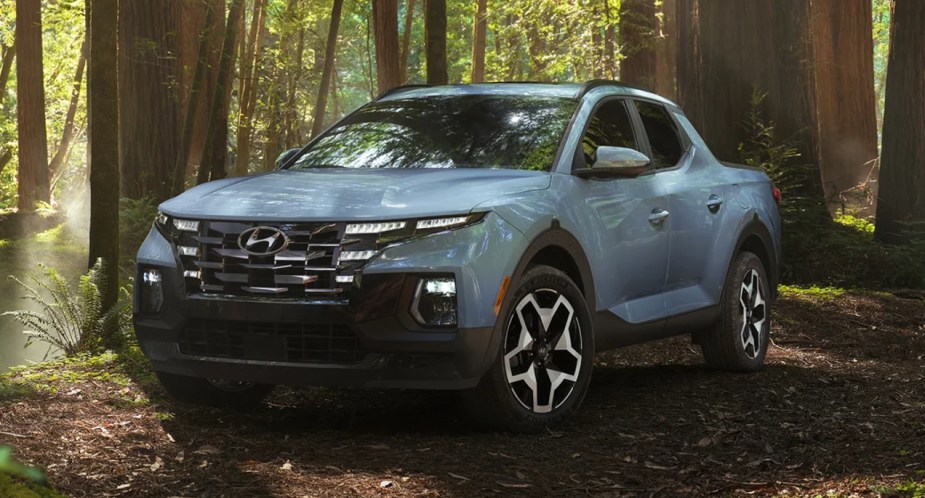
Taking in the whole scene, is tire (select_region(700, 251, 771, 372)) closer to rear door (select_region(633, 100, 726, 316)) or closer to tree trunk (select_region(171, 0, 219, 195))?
rear door (select_region(633, 100, 726, 316))

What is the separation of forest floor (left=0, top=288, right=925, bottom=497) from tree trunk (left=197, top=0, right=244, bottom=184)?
333 inches

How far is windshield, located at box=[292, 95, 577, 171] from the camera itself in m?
6.61

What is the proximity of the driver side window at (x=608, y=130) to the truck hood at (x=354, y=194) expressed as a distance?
0.70 m

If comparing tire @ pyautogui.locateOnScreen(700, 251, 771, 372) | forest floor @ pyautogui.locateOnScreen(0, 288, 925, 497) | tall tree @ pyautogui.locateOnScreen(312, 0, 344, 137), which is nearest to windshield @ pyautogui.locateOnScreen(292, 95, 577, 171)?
forest floor @ pyautogui.locateOnScreen(0, 288, 925, 497)

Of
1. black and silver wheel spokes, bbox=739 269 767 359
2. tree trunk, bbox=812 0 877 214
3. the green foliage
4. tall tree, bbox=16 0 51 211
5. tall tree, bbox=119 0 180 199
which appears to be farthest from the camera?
tall tree, bbox=16 0 51 211

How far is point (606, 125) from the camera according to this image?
725 centimetres

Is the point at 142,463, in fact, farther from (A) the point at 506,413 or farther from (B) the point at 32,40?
(B) the point at 32,40

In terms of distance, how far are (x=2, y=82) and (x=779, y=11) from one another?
85.8 ft

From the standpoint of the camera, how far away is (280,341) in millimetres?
5648

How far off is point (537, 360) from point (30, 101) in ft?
75.0

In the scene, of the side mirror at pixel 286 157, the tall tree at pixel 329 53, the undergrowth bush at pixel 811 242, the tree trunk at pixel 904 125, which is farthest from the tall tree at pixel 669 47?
the side mirror at pixel 286 157

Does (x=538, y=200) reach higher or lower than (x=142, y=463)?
higher

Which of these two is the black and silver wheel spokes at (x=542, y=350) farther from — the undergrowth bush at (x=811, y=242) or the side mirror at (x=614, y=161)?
the undergrowth bush at (x=811, y=242)

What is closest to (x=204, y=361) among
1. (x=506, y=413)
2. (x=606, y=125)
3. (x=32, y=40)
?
(x=506, y=413)
